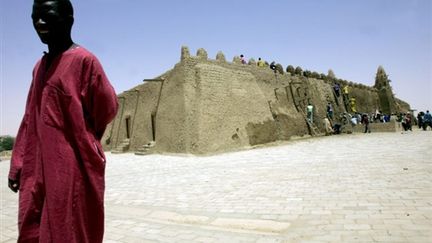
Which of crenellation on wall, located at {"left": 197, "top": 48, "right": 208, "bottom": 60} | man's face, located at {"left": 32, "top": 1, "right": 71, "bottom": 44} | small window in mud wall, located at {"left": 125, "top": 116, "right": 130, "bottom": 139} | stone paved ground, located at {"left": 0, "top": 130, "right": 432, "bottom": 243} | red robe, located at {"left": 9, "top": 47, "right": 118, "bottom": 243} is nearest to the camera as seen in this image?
red robe, located at {"left": 9, "top": 47, "right": 118, "bottom": 243}

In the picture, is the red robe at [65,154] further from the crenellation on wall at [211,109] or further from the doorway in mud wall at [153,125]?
the doorway in mud wall at [153,125]

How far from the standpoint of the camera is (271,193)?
22.4 feet

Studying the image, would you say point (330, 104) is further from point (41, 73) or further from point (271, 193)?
point (41, 73)

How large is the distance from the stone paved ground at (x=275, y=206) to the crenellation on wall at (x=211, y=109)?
745cm

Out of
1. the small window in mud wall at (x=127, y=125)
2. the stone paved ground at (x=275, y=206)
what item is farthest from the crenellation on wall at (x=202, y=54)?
the stone paved ground at (x=275, y=206)

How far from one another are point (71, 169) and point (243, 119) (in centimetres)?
1707

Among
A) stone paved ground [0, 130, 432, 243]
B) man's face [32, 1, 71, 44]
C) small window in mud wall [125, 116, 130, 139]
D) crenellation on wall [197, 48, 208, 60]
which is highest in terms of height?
crenellation on wall [197, 48, 208, 60]

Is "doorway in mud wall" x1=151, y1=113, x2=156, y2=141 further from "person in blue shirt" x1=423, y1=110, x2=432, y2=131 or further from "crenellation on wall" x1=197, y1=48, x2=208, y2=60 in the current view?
"person in blue shirt" x1=423, y1=110, x2=432, y2=131

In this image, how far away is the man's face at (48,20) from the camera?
2.45 m

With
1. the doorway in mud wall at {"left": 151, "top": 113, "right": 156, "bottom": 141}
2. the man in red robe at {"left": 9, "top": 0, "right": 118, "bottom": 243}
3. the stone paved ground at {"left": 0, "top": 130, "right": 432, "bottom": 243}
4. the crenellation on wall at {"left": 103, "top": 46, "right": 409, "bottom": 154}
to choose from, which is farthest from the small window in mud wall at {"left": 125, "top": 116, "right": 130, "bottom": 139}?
the man in red robe at {"left": 9, "top": 0, "right": 118, "bottom": 243}

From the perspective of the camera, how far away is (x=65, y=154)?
228cm

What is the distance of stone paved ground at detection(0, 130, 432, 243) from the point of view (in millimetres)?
4344

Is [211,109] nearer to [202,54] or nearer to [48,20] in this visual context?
[202,54]

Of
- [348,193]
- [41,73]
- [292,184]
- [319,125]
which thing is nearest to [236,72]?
[319,125]
